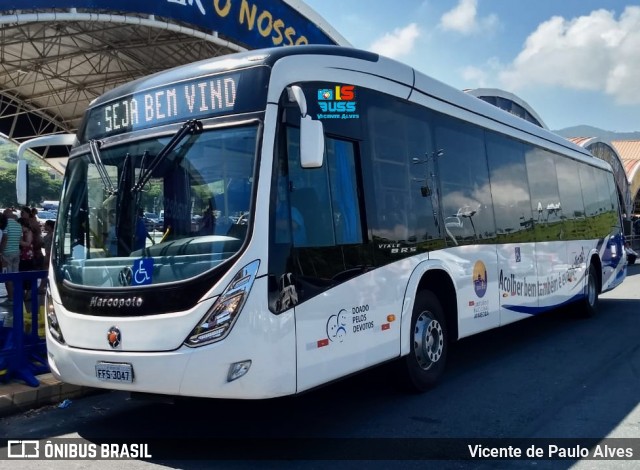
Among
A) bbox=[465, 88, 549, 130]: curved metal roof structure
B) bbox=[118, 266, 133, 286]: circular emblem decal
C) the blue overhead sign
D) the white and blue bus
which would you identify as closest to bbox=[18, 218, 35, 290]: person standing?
the blue overhead sign

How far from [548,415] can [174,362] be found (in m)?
3.43

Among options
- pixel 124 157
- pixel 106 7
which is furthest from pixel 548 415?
pixel 106 7

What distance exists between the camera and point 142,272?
4.52 metres

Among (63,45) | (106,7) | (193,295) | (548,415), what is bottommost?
(548,415)

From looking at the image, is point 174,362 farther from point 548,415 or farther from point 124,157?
point 548,415

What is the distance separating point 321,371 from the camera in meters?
4.64

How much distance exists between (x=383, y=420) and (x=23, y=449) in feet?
9.88

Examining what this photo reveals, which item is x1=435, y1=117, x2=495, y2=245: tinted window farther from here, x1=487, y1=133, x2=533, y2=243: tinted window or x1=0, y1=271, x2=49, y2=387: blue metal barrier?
x1=0, y1=271, x2=49, y2=387: blue metal barrier

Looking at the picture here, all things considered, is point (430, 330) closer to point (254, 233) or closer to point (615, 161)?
point (254, 233)

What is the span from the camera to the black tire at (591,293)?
11516 mm

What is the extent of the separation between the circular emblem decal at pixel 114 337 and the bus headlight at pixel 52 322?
61 cm

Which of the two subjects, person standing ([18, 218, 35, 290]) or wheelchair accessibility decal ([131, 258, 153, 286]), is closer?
wheelchair accessibility decal ([131, 258, 153, 286])

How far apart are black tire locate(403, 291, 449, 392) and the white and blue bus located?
0.02 meters

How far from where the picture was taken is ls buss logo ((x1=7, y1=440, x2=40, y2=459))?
4.68 m
